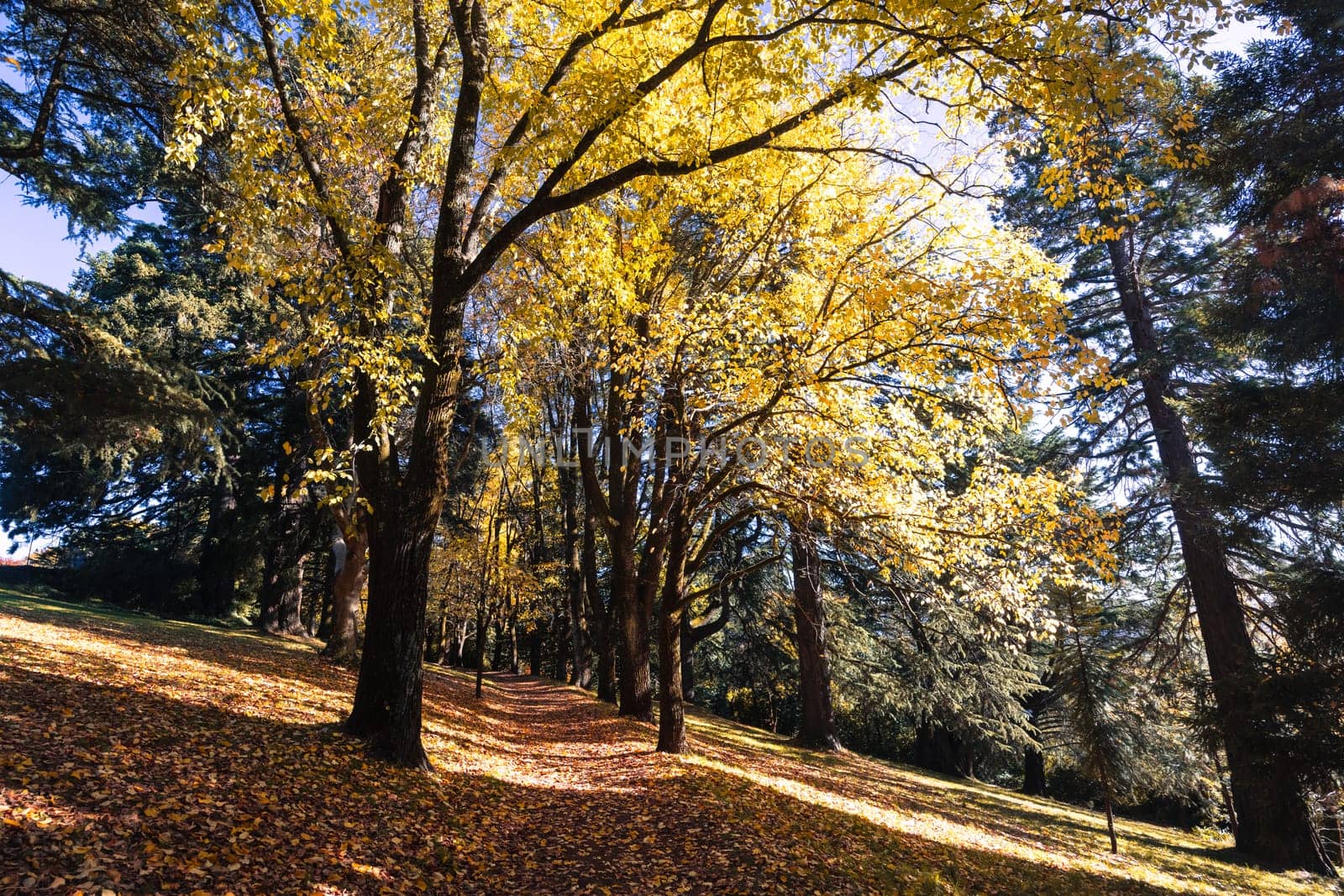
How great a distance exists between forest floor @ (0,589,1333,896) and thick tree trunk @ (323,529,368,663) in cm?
118

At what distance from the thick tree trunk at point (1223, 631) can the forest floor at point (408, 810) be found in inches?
33.3

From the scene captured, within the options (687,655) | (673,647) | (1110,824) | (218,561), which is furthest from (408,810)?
(218,561)

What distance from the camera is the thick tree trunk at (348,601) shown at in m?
12.0

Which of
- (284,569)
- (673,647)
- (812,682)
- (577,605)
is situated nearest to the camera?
(673,647)

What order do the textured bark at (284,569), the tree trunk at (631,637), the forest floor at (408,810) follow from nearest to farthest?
the forest floor at (408,810) → the tree trunk at (631,637) → the textured bark at (284,569)

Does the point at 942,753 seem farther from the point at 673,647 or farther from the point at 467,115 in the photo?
the point at 467,115

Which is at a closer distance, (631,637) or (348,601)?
(631,637)

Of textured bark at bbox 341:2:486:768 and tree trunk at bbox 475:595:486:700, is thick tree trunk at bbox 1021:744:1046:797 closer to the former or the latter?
tree trunk at bbox 475:595:486:700

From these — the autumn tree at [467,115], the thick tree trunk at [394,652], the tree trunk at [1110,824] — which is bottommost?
the tree trunk at [1110,824]

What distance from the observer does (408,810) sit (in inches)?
199

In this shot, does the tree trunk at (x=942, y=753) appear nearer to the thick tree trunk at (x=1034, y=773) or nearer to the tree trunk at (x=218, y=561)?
the thick tree trunk at (x=1034, y=773)

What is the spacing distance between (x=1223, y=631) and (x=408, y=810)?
45.6 ft

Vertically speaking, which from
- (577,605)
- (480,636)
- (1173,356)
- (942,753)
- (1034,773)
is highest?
(1173,356)

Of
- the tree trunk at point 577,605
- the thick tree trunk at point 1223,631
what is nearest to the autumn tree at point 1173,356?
the thick tree trunk at point 1223,631
